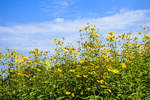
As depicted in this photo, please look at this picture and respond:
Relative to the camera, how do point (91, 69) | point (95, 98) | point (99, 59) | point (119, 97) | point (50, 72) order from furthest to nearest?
point (50, 72) → point (99, 59) → point (91, 69) → point (119, 97) → point (95, 98)

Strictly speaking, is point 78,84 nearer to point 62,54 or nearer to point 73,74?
point 73,74

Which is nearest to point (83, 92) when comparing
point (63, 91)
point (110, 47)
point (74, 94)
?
point (74, 94)

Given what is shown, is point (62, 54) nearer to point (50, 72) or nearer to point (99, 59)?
point (50, 72)

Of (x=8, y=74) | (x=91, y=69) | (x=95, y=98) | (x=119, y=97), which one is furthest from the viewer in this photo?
(x=8, y=74)

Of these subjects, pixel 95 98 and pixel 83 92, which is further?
pixel 83 92

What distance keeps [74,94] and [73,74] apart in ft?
1.67

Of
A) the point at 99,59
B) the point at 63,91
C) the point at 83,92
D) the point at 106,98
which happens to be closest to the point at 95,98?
the point at 106,98

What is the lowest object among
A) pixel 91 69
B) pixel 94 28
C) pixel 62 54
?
pixel 91 69

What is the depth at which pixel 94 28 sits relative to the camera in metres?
4.89

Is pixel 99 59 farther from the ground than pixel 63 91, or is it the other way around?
pixel 99 59

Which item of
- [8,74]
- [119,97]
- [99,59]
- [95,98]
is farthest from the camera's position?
[8,74]

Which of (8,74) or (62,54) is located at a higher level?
(62,54)

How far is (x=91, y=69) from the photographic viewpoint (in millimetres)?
3902

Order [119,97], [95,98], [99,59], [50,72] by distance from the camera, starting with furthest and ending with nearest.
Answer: [50,72]
[99,59]
[119,97]
[95,98]
